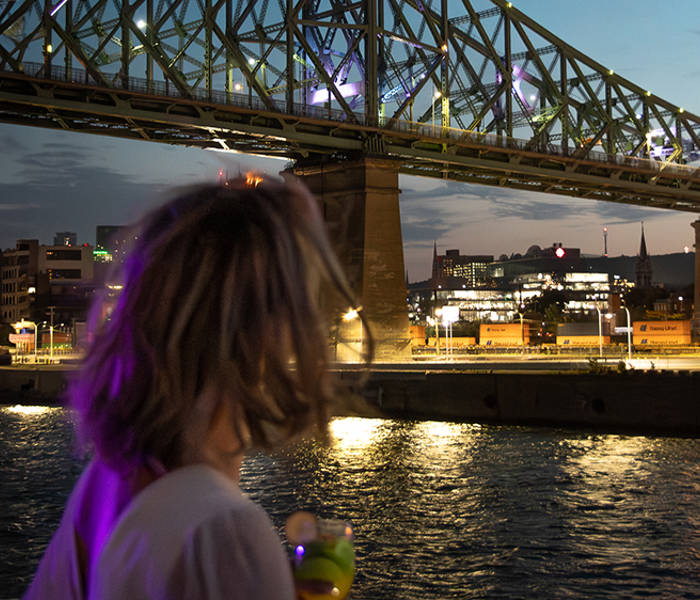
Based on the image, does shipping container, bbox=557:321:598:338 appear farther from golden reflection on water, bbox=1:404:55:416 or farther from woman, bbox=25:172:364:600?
woman, bbox=25:172:364:600

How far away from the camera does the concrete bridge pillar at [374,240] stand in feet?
167

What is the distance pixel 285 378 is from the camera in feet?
5.67

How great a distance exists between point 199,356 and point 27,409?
46.5 m

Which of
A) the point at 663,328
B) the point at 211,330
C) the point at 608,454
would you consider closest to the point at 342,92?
the point at 608,454

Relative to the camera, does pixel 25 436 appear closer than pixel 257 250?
No

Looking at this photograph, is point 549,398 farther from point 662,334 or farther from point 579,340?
point 662,334

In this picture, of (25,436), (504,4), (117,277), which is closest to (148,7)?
(504,4)

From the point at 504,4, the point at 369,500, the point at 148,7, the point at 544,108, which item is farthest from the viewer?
the point at 544,108

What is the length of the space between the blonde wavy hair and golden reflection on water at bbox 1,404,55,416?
43.5 m

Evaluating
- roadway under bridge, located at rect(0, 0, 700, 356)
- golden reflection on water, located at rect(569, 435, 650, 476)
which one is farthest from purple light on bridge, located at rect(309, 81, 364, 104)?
golden reflection on water, located at rect(569, 435, 650, 476)

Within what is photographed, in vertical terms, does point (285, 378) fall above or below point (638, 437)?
above

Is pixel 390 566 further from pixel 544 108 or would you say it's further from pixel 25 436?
pixel 544 108

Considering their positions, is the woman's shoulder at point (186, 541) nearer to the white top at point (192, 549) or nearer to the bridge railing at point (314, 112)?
the white top at point (192, 549)

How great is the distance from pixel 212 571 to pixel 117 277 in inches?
28.3
